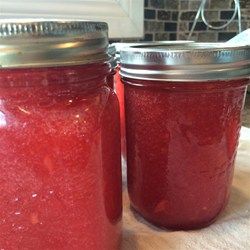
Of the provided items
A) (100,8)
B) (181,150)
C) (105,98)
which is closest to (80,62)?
(105,98)

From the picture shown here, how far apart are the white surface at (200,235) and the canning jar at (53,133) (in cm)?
9

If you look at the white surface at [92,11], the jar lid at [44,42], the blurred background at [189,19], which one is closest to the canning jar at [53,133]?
the jar lid at [44,42]

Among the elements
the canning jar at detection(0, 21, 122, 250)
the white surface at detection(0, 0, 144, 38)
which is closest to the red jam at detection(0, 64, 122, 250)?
the canning jar at detection(0, 21, 122, 250)

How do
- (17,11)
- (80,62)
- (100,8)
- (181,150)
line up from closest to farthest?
(80,62) < (181,150) < (17,11) < (100,8)

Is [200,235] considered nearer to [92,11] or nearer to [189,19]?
[92,11]

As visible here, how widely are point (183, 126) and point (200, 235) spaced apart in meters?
0.12

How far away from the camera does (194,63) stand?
0.32 meters

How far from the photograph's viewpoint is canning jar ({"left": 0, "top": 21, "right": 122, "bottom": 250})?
9.3 inches

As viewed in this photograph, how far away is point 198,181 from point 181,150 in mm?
40

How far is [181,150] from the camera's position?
13.9 inches

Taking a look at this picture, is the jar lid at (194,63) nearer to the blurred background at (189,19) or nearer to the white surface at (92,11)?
the white surface at (92,11)

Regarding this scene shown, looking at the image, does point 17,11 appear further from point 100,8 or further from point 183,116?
point 183,116

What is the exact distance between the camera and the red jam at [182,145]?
13.3 inches

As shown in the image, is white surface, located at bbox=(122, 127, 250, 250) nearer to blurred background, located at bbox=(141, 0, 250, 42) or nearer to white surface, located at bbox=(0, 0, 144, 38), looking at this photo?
white surface, located at bbox=(0, 0, 144, 38)
